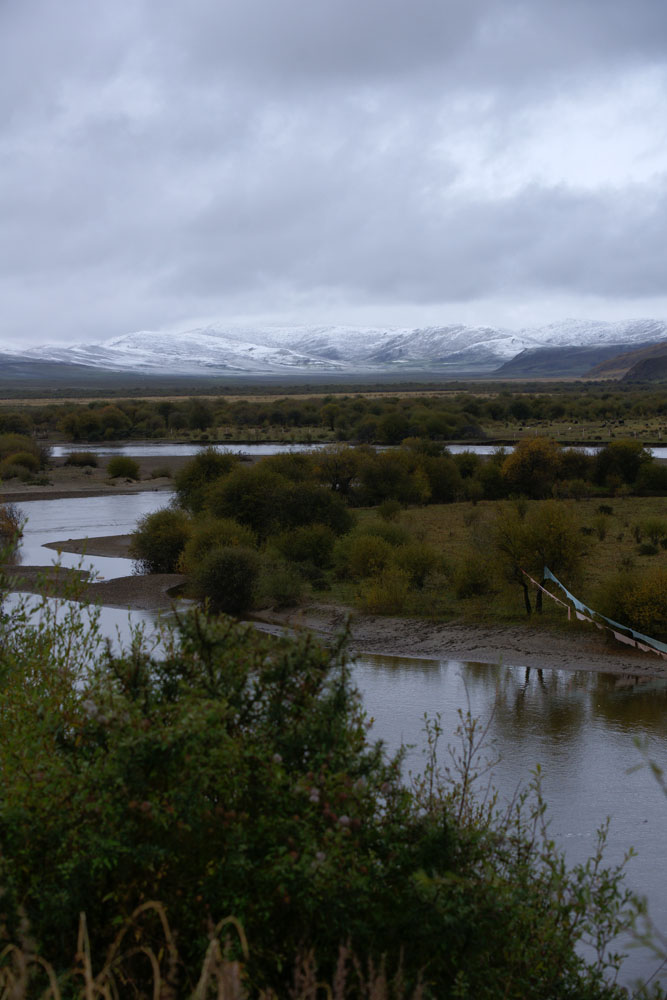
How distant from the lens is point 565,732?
18.2 m

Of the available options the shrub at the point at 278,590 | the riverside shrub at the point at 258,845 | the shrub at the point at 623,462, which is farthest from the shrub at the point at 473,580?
the shrub at the point at 623,462

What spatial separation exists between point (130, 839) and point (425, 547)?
25.8 meters

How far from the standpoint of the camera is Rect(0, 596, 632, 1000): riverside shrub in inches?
250

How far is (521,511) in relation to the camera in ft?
115

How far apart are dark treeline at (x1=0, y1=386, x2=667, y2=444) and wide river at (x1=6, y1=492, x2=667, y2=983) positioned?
193 ft

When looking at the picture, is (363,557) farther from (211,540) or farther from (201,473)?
(201,473)

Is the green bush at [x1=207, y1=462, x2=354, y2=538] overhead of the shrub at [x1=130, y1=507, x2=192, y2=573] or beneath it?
overhead

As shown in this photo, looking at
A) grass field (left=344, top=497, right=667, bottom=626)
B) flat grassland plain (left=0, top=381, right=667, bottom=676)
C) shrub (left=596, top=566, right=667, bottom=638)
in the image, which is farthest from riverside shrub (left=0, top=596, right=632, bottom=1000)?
grass field (left=344, top=497, right=667, bottom=626)

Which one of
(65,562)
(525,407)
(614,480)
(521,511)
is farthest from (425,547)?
(525,407)

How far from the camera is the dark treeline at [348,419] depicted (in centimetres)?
8450

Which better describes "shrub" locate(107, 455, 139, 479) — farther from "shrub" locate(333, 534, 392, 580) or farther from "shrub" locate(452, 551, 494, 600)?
"shrub" locate(452, 551, 494, 600)

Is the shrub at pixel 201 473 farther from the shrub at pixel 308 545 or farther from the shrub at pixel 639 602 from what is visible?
the shrub at pixel 639 602

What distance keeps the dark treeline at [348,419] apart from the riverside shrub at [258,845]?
73.9 metres

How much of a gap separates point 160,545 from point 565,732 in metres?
20.4
